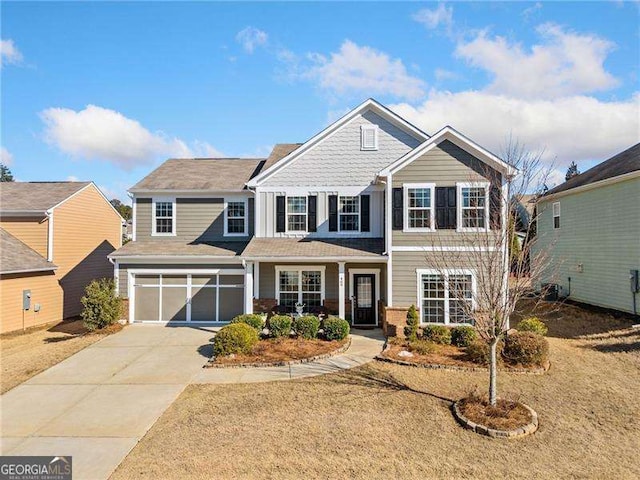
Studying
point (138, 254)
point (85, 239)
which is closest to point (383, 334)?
point (138, 254)

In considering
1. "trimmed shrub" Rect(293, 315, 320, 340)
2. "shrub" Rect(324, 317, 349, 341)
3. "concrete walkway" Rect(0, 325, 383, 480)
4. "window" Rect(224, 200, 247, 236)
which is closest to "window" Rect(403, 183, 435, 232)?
"shrub" Rect(324, 317, 349, 341)

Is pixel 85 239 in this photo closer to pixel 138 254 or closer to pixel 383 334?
pixel 138 254

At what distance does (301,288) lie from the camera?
52.6 feet

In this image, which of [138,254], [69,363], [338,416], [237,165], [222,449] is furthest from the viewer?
[237,165]

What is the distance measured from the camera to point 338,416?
312 inches

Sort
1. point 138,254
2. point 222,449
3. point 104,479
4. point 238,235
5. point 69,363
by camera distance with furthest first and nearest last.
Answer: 1. point 238,235
2. point 138,254
3. point 69,363
4. point 222,449
5. point 104,479

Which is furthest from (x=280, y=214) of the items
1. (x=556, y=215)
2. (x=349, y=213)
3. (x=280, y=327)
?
(x=556, y=215)

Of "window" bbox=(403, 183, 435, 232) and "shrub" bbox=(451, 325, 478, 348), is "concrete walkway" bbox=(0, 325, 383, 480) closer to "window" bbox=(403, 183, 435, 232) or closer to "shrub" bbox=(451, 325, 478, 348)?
"shrub" bbox=(451, 325, 478, 348)

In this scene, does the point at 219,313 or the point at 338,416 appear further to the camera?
the point at 219,313

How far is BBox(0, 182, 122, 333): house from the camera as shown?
16.8 m

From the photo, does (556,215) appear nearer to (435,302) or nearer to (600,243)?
(600,243)

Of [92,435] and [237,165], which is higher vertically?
[237,165]

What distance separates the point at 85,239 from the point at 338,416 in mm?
19472

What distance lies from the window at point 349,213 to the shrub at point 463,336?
19.4 ft
